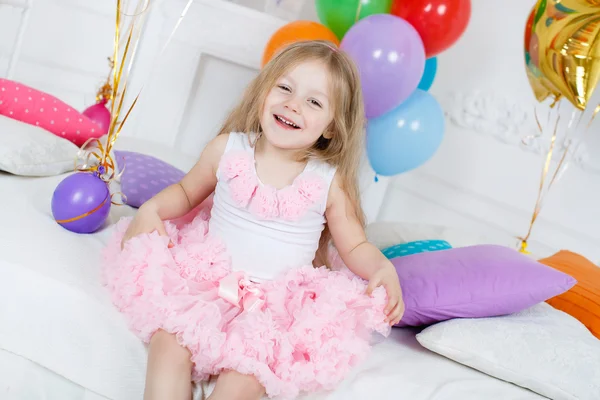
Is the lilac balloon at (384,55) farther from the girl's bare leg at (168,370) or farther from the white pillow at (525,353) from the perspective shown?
the girl's bare leg at (168,370)

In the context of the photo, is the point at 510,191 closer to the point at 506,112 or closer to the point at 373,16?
the point at 506,112

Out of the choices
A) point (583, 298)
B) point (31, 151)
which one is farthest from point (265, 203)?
point (583, 298)

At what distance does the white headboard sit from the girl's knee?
179cm

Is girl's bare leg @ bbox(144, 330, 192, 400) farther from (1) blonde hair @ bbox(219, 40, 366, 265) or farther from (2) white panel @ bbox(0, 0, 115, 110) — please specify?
(2) white panel @ bbox(0, 0, 115, 110)

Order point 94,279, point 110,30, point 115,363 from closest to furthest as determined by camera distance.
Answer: point 115,363 < point 94,279 < point 110,30

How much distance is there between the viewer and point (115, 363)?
4.18ft

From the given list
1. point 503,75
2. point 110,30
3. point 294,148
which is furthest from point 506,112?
point 110,30

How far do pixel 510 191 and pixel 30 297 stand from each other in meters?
2.18

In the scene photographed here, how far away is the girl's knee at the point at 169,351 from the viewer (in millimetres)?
1188

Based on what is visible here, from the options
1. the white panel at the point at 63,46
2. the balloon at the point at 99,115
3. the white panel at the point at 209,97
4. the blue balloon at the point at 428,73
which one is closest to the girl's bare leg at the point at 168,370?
the blue balloon at the point at 428,73

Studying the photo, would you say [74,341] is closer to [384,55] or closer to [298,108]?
[298,108]

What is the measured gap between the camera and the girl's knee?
1.19 meters

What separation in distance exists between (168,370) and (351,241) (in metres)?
0.59

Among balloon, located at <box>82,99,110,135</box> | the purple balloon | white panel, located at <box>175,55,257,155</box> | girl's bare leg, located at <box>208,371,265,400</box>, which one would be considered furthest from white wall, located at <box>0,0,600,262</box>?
girl's bare leg, located at <box>208,371,265,400</box>
